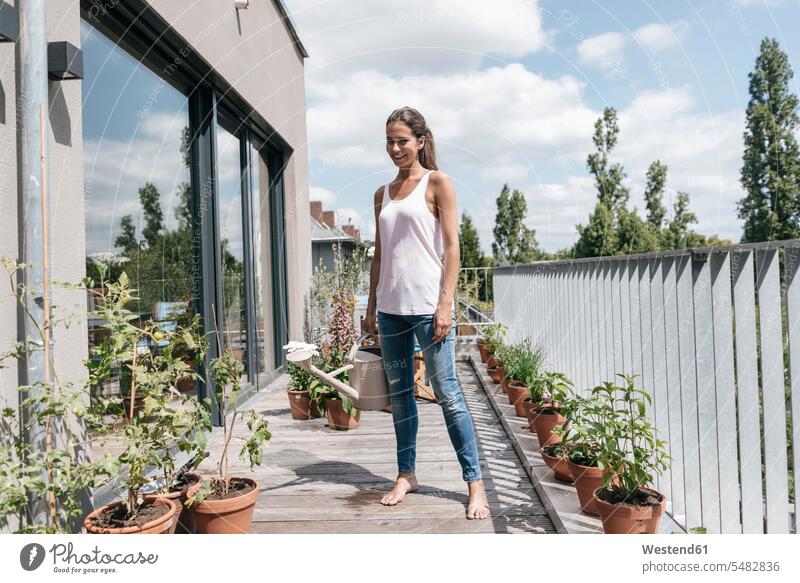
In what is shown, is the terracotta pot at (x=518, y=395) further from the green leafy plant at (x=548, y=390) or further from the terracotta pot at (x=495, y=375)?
the terracotta pot at (x=495, y=375)

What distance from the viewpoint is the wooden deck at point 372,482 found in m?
2.00

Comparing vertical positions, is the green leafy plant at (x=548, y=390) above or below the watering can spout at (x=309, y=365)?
below

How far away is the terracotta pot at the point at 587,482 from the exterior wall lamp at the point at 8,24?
2153mm

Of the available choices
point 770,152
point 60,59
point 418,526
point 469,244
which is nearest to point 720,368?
point 418,526

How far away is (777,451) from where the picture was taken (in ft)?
4.48

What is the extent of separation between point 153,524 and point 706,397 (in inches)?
62.8

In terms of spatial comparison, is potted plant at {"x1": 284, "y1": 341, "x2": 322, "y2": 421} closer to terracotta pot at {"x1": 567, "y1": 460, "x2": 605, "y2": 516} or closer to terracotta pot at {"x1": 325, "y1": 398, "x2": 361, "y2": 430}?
terracotta pot at {"x1": 325, "y1": 398, "x2": 361, "y2": 430}

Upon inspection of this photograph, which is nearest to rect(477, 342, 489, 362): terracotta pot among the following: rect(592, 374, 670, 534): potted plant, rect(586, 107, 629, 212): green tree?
rect(592, 374, 670, 534): potted plant

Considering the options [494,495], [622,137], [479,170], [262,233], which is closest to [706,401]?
[494,495]

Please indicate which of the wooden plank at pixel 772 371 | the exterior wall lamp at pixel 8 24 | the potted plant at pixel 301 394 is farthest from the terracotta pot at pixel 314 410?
the wooden plank at pixel 772 371

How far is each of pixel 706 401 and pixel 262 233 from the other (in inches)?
148

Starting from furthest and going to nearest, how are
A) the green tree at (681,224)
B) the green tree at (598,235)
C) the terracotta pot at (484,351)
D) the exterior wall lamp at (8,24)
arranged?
1. the green tree at (681,224)
2. the green tree at (598,235)
3. the terracotta pot at (484,351)
4. the exterior wall lamp at (8,24)

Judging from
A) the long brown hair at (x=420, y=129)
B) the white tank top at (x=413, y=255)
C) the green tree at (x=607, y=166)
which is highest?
the green tree at (x=607, y=166)

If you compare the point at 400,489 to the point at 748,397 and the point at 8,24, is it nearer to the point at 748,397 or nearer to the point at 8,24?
the point at 748,397
